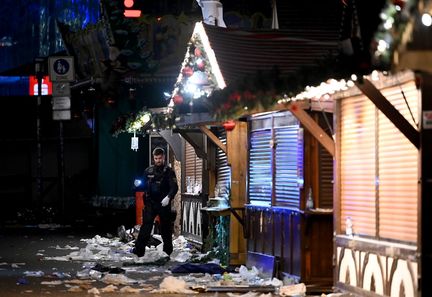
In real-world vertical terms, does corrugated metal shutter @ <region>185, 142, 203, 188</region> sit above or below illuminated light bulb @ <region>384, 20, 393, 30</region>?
below

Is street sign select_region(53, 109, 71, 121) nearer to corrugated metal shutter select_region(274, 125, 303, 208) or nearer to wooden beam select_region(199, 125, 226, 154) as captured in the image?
wooden beam select_region(199, 125, 226, 154)

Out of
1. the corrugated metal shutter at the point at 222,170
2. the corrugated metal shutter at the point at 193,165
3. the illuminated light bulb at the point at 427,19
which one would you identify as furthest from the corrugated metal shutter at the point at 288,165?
the illuminated light bulb at the point at 427,19

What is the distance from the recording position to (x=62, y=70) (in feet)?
97.2

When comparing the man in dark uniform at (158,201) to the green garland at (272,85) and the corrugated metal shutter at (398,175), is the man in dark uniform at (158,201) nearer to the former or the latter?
the green garland at (272,85)

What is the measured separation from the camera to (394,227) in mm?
11188

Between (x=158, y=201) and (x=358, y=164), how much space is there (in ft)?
24.3

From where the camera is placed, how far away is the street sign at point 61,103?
31078 mm

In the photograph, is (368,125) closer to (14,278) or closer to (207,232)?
(14,278)

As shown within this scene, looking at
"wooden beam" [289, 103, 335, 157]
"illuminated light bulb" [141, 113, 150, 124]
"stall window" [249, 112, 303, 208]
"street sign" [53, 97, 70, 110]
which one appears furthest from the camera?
"street sign" [53, 97, 70, 110]

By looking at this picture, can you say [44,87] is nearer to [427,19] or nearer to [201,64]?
[201,64]

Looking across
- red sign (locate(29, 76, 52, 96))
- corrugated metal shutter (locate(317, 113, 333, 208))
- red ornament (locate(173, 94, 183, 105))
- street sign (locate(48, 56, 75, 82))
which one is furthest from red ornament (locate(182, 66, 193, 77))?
red sign (locate(29, 76, 52, 96))

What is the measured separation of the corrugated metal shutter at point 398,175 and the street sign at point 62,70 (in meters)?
19.1

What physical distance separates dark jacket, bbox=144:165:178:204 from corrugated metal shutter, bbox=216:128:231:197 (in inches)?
36.4

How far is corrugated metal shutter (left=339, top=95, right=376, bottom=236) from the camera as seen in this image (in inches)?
471
